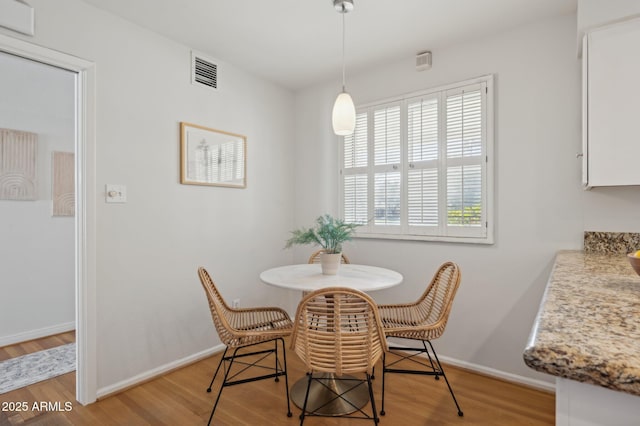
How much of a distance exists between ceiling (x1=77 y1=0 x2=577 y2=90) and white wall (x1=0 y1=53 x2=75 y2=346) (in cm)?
147

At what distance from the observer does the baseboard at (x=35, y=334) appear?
10.7 feet

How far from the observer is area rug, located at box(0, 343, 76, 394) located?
2496mm

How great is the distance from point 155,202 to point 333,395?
191 cm

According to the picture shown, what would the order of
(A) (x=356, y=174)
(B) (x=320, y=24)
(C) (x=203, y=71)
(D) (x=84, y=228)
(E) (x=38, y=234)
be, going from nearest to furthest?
(D) (x=84, y=228), (B) (x=320, y=24), (C) (x=203, y=71), (A) (x=356, y=174), (E) (x=38, y=234)

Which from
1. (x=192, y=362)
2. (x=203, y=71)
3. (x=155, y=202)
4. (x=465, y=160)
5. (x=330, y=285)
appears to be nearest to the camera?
(x=330, y=285)

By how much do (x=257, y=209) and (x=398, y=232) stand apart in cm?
142

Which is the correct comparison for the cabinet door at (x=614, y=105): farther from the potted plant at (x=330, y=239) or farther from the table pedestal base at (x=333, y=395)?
the table pedestal base at (x=333, y=395)

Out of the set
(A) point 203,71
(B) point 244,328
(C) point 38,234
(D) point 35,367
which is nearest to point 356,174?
(A) point 203,71

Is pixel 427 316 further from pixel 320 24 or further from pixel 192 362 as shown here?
pixel 320 24

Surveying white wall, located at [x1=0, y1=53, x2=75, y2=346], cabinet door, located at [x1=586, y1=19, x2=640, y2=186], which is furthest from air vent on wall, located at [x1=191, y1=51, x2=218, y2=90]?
cabinet door, located at [x1=586, y1=19, x2=640, y2=186]

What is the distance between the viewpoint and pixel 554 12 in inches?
91.0

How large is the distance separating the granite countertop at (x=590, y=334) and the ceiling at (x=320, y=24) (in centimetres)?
196

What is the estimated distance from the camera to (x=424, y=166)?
9.57 ft

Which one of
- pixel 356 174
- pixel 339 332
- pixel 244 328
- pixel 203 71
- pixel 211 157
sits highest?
pixel 203 71
